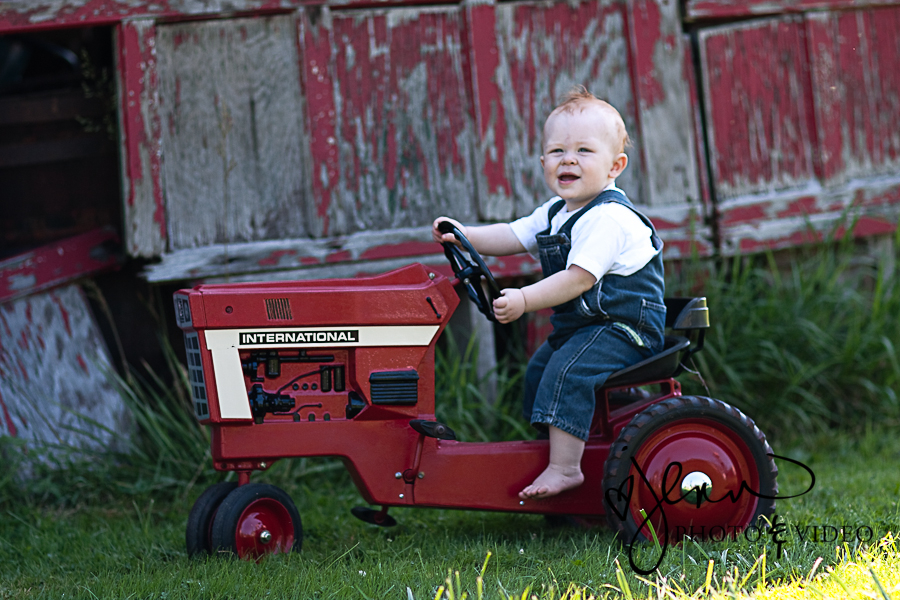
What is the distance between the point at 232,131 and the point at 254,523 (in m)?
2.12

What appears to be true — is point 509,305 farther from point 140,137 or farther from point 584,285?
point 140,137

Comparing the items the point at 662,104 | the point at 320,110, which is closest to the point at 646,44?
the point at 662,104

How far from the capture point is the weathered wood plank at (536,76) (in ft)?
14.1

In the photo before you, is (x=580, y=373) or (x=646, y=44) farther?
(x=646, y=44)

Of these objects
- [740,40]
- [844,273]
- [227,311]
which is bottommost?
[844,273]

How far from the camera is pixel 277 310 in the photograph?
2658mm

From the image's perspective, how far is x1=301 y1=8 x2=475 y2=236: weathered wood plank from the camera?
4.16 metres

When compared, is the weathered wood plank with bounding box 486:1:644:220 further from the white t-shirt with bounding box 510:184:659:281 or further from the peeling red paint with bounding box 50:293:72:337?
the peeling red paint with bounding box 50:293:72:337

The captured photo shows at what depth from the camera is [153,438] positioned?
3867 millimetres

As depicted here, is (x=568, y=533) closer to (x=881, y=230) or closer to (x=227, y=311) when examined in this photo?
(x=227, y=311)

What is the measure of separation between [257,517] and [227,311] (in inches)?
25.2

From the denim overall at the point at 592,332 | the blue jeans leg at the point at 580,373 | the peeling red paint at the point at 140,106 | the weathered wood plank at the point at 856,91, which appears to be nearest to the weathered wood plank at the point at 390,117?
the peeling red paint at the point at 140,106

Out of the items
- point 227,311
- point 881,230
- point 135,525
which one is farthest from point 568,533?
point 881,230

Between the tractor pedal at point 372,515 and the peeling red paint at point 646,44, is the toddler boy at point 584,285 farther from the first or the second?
the peeling red paint at point 646,44
